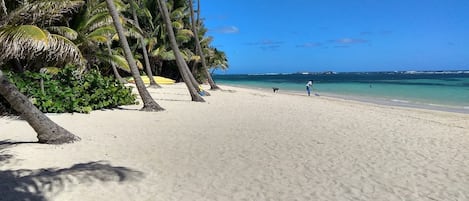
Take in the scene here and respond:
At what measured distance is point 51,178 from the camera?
5363 millimetres

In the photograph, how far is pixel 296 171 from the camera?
6238 mm

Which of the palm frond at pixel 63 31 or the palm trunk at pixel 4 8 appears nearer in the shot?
the palm trunk at pixel 4 8

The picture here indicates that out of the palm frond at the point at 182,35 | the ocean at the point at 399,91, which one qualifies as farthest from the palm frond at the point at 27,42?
the palm frond at the point at 182,35

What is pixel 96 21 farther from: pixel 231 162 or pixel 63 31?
pixel 231 162

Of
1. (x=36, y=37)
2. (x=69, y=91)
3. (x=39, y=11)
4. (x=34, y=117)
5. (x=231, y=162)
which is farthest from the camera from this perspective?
(x=39, y=11)

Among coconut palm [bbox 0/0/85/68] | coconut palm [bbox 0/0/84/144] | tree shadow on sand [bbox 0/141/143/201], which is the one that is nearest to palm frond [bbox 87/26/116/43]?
coconut palm [bbox 0/0/84/144]

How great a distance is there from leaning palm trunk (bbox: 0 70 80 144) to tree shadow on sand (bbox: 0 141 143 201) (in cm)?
89

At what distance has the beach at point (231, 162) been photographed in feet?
17.0

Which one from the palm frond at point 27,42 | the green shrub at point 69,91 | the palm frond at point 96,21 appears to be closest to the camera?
the palm frond at point 27,42

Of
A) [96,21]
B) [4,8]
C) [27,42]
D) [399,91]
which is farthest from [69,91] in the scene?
[399,91]

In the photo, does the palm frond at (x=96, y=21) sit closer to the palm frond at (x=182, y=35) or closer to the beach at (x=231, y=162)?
the beach at (x=231, y=162)

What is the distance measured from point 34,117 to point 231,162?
335 cm

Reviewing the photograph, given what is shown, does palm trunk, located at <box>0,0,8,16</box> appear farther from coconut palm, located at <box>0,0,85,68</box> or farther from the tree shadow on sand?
the tree shadow on sand

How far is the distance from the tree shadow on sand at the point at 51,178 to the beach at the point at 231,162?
0.01m
